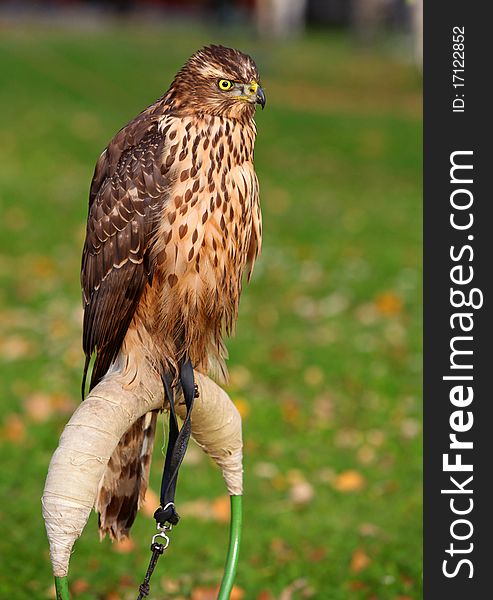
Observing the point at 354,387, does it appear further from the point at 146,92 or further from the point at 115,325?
the point at 146,92

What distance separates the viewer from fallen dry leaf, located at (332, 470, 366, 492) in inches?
230

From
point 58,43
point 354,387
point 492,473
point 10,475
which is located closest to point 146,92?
point 58,43

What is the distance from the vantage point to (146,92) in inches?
750

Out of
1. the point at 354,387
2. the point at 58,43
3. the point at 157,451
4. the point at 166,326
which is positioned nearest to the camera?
the point at 166,326

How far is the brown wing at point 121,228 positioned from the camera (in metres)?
3.00

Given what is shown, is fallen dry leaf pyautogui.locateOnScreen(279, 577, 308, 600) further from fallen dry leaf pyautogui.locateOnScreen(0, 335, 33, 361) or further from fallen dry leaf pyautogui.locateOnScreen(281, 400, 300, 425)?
fallen dry leaf pyautogui.locateOnScreen(0, 335, 33, 361)

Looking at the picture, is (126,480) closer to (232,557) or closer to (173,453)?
(173,453)

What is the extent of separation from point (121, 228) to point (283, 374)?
164 inches

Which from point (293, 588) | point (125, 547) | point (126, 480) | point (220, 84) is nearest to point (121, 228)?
point (220, 84)

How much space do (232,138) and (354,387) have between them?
4.28m

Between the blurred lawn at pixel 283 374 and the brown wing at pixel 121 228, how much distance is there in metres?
1.71

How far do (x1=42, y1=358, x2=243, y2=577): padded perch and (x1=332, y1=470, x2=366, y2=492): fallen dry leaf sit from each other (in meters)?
2.78

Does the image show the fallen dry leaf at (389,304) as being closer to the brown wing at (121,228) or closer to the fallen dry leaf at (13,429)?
the fallen dry leaf at (13,429)

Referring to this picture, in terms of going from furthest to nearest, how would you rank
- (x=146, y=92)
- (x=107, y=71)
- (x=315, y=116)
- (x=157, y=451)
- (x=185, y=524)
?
(x=107, y=71), (x=146, y=92), (x=315, y=116), (x=157, y=451), (x=185, y=524)
